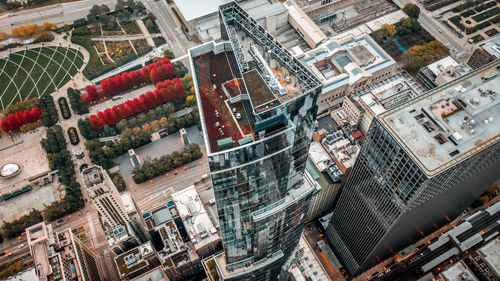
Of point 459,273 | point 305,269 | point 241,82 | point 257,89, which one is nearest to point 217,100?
point 241,82

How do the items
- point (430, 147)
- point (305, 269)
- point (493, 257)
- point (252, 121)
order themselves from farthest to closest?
point (493, 257)
point (305, 269)
point (430, 147)
point (252, 121)

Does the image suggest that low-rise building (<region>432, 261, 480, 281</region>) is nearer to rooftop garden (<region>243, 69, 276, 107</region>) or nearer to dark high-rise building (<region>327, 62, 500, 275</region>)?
dark high-rise building (<region>327, 62, 500, 275</region>)

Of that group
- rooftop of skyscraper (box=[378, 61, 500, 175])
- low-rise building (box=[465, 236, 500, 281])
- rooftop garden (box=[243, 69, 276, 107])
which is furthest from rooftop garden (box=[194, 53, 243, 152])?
low-rise building (box=[465, 236, 500, 281])

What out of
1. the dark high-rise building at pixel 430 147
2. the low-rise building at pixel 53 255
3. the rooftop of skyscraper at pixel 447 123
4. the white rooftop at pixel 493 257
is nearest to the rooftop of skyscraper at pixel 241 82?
the dark high-rise building at pixel 430 147

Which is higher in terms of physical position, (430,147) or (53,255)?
(53,255)

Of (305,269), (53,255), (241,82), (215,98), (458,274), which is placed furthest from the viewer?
(305,269)

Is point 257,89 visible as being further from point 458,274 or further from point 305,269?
point 458,274

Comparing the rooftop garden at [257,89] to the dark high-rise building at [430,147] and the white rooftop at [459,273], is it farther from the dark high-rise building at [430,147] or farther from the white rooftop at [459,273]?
the white rooftop at [459,273]

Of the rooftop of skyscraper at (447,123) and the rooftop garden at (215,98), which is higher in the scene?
the rooftop garden at (215,98)
